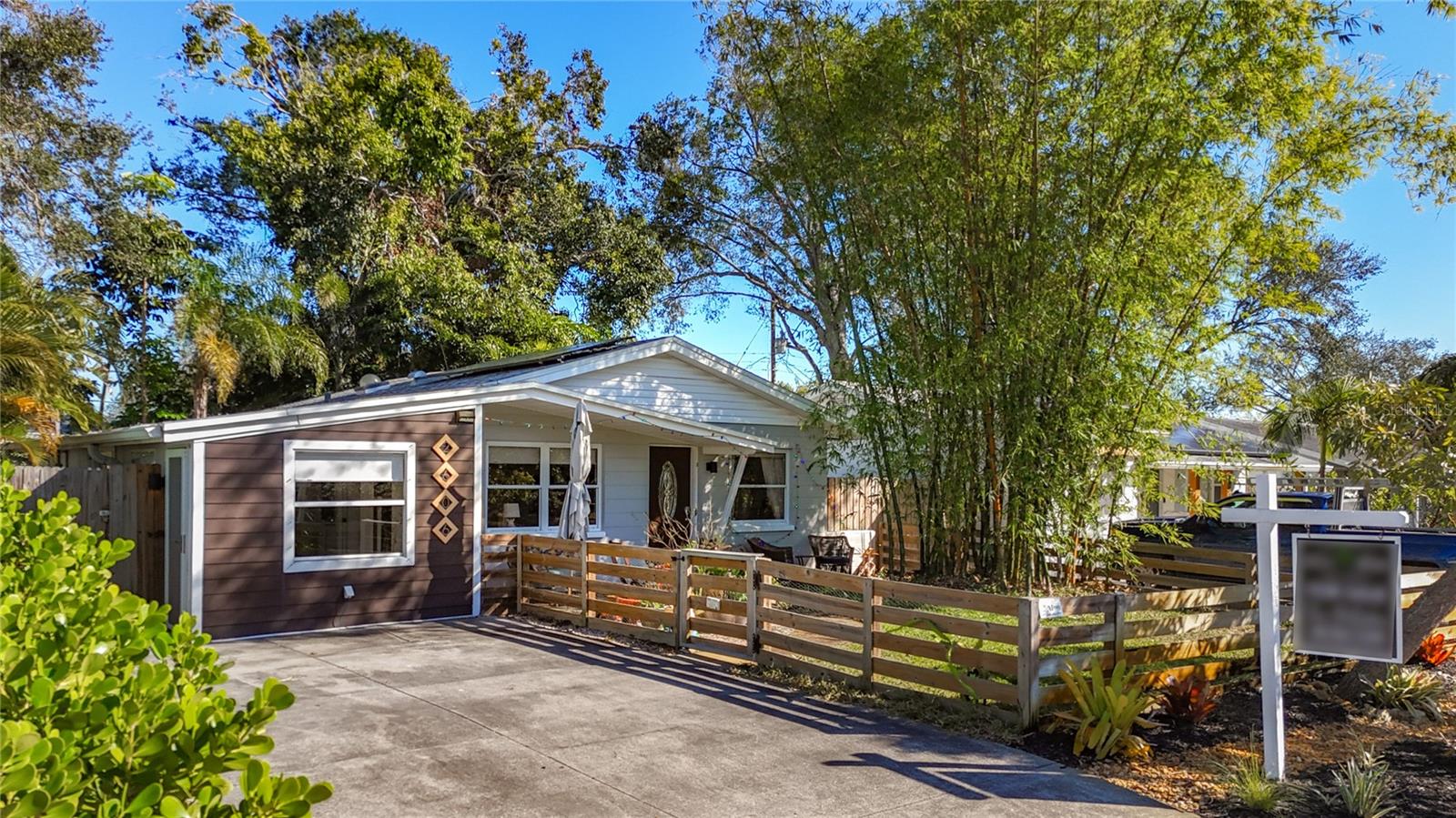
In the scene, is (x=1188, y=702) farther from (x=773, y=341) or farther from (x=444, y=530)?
(x=773, y=341)

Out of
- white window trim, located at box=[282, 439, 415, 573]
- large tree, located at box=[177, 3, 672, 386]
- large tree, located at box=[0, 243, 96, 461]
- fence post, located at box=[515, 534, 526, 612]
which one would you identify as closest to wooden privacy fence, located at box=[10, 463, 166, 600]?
large tree, located at box=[0, 243, 96, 461]

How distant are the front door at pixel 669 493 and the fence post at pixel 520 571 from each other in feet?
8.32

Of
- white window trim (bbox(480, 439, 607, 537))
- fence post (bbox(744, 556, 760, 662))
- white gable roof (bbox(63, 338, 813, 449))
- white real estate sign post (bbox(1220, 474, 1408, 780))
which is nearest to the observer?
white real estate sign post (bbox(1220, 474, 1408, 780))

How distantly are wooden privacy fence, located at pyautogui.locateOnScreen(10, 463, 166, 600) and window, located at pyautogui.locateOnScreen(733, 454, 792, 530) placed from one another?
799 centimetres

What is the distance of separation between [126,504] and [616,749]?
24.7 feet

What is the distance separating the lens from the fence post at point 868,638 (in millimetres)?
7324

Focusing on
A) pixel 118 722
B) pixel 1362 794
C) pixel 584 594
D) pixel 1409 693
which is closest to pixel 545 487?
pixel 584 594

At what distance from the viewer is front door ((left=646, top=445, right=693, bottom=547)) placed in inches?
555

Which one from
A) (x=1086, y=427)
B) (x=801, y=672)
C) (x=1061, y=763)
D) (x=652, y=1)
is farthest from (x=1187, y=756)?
(x=652, y=1)

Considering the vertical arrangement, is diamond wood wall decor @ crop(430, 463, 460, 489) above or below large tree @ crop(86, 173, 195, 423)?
below

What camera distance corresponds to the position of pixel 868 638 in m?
7.36

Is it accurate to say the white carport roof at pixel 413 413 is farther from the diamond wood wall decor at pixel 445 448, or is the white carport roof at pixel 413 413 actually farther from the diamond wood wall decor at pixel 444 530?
the diamond wood wall decor at pixel 444 530

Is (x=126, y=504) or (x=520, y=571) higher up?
(x=126, y=504)

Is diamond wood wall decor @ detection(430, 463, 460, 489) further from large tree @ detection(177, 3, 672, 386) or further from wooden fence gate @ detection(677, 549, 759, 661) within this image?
large tree @ detection(177, 3, 672, 386)
